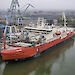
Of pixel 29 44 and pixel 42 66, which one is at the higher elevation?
pixel 29 44

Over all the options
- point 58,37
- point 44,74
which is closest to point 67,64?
point 44,74

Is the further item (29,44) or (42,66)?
(29,44)

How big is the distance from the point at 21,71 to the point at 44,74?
1.98m

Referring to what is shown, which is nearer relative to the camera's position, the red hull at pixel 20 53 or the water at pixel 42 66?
the water at pixel 42 66

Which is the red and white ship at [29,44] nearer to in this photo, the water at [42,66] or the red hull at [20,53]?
the red hull at [20,53]

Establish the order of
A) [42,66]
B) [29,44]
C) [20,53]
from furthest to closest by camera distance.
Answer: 1. [29,44]
2. [42,66]
3. [20,53]

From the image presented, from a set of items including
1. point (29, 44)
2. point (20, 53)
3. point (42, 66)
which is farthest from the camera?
point (29, 44)

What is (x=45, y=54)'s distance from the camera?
1327 centimetres

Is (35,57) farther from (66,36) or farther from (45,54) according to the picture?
(66,36)

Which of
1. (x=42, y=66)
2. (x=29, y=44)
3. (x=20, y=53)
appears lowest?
(x=42, y=66)

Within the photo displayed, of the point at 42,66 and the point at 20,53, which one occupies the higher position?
the point at 20,53

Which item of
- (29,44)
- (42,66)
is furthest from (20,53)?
(42,66)

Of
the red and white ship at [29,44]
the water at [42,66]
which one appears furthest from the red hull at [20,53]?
the water at [42,66]

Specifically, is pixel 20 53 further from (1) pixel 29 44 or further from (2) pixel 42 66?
(2) pixel 42 66
